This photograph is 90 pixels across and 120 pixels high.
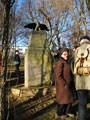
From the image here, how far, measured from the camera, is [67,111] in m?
3.24

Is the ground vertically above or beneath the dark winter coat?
beneath

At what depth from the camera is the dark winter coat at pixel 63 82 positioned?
295 centimetres

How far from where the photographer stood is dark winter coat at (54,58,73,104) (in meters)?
2.95

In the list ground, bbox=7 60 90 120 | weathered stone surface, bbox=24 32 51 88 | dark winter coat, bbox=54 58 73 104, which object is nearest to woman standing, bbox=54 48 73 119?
dark winter coat, bbox=54 58 73 104

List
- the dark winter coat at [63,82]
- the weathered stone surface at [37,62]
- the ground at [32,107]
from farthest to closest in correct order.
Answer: the weathered stone surface at [37,62]
the ground at [32,107]
the dark winter coat at [63,82]

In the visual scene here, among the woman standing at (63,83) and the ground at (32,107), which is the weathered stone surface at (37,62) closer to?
the ground at (32,107)

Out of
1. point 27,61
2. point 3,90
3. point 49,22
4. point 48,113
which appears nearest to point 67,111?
point 48,113

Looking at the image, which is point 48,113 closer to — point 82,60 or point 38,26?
point 82,60

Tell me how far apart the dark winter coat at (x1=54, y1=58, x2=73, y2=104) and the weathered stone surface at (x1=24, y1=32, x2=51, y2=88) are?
72.4 inches

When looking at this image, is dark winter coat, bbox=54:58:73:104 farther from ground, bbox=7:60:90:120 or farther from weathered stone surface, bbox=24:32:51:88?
weathered stone surface, bbox=24:32:51:88

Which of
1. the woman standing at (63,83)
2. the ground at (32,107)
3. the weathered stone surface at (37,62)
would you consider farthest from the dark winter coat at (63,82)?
the weathered stone surface at (37,62)

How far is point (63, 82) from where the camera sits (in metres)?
2.95

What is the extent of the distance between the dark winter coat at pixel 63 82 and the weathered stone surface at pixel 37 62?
1839mm

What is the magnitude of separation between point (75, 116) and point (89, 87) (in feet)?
3.35
